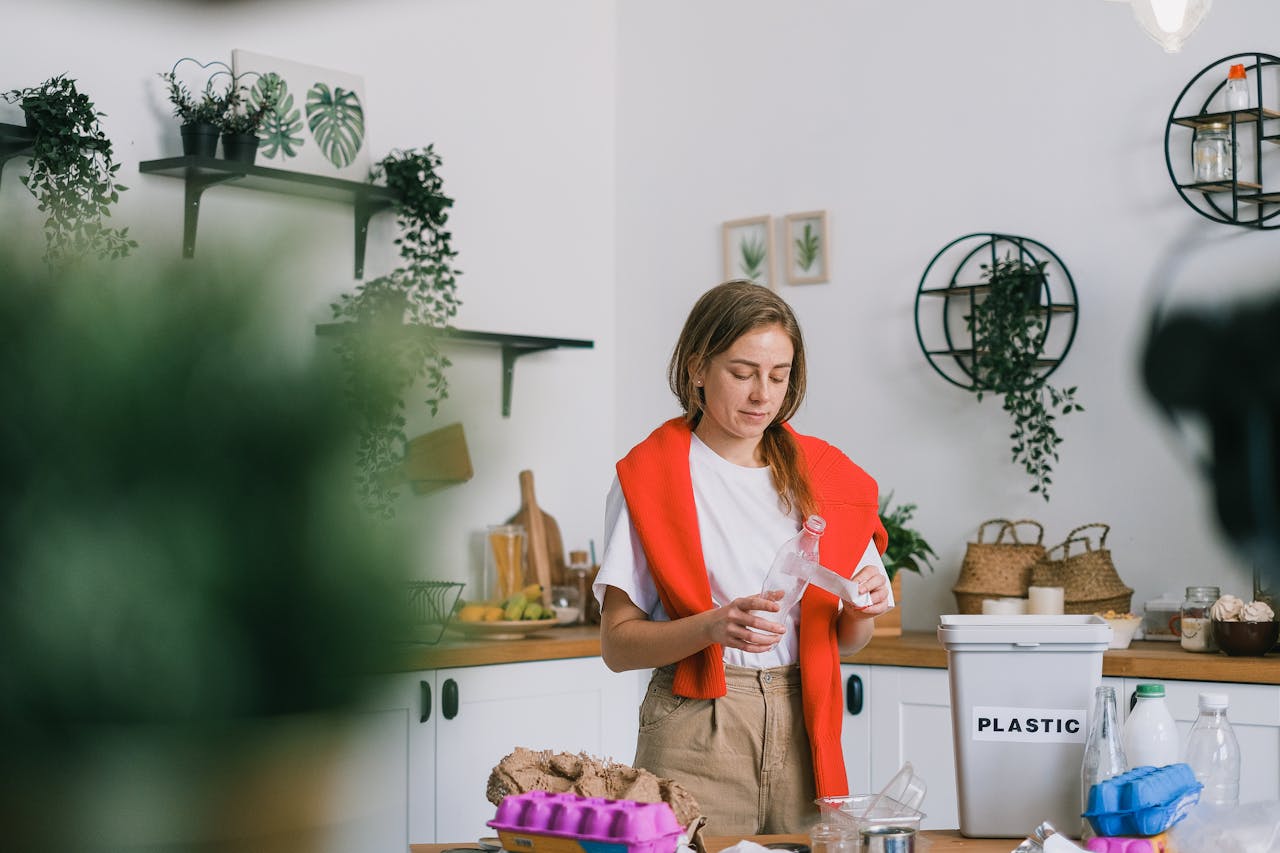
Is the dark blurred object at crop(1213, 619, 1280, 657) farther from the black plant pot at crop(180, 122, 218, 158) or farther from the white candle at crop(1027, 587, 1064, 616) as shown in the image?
the black plant pot at crop(180, 122, 218, 158)

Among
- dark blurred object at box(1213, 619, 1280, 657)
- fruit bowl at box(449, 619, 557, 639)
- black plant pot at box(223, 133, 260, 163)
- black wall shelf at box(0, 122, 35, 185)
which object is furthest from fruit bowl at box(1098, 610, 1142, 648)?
black wall shelf at box(0, 122, 35, 185)

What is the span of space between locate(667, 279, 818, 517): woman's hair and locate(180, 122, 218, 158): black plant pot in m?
1.37

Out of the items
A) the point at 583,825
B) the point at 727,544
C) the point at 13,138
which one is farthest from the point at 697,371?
the point at 13,138

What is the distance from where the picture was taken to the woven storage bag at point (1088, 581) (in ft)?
9.71

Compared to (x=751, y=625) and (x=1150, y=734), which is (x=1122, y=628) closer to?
(x=1150, y=734)

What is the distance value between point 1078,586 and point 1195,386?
1.71ft

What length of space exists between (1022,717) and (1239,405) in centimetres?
181

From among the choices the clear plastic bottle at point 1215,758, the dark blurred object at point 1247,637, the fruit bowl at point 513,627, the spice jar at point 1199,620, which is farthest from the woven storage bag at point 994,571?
the clear plastic bottle at point 1215,758

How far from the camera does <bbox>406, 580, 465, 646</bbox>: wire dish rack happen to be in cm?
31

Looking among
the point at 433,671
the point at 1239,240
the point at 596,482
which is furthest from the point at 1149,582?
the point at 433,671

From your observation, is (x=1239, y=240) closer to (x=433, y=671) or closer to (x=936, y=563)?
(x=936, y=563)

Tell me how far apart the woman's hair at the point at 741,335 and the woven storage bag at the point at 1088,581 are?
145 cm

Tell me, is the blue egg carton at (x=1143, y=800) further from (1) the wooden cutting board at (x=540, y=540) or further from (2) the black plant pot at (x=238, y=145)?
(1) the wooden cutting board at (x=540, y=540)

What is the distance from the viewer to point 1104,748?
131cm
